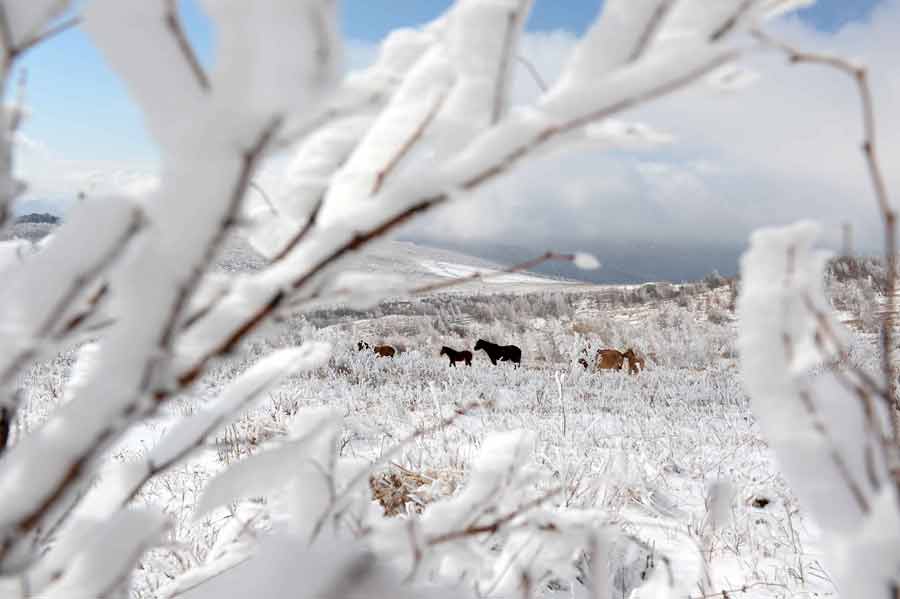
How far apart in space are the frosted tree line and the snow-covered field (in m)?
0.12

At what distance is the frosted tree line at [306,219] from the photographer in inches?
15.6

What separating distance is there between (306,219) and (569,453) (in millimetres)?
3229

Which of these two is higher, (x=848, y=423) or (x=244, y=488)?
(x=848, y=423)

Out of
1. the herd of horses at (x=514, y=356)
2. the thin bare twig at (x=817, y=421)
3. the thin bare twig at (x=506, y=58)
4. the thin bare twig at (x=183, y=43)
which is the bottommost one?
the thin bare twig at (x=817, y=421)

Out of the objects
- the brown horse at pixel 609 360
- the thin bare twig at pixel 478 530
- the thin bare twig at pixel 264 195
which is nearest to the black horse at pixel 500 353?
the brown horse at pixel 609 360

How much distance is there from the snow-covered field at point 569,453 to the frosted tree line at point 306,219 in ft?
0.41

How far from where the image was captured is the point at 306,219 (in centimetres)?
61

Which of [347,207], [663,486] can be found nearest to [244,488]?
[347,207]

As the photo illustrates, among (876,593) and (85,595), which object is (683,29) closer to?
(876,593)

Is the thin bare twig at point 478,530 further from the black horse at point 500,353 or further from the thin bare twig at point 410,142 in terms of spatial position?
the black horse at point 500,353

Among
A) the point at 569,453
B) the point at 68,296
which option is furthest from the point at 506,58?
the point at 569,453

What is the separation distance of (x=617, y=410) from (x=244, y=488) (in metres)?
5.16

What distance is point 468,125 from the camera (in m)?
0.53

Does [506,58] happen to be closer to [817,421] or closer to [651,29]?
[651,29]
